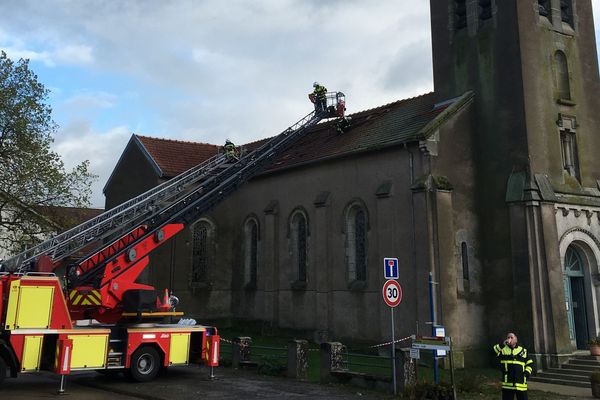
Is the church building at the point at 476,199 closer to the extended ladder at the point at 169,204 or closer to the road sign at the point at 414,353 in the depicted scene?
the extended ladder at the point at 169,204

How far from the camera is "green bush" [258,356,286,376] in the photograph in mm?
16391

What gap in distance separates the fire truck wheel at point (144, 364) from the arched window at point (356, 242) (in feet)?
29.9

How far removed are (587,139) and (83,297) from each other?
18.4m

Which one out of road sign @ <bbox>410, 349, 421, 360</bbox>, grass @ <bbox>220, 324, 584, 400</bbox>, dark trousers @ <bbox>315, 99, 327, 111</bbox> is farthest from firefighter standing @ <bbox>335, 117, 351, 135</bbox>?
road sign @ <bbox>410, 349, 421, 360</bbox>

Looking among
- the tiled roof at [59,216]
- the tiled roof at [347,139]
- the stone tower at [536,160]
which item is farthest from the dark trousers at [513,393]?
the tiled roof at [59,216]

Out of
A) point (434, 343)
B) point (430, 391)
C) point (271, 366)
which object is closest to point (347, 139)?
point (271, 366)

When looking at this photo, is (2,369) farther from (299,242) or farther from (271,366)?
(299,242)

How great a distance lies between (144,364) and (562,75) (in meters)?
17.9

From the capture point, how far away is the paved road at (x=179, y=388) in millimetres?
13109

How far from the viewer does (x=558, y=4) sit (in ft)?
69.9

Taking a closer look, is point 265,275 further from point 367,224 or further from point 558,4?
point 558,4

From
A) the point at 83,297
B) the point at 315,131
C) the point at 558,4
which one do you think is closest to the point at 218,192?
the point at 83,297

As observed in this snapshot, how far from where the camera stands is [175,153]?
30.9 m

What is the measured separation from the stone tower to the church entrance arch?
0.12ft
